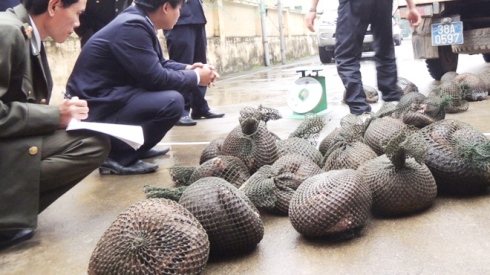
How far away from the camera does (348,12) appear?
197 inches

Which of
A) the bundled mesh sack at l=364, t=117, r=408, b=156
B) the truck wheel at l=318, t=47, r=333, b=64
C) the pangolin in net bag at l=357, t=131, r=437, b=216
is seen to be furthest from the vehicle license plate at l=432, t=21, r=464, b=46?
the truck wheel at l=318, t=47, r=333, b=64

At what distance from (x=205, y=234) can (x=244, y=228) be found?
0.21 metres

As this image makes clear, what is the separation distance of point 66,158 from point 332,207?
131 centimetres

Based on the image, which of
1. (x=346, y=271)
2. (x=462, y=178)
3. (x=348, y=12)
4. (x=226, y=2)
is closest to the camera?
(x=346, y=271)

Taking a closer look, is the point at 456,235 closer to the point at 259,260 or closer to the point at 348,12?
the point at 259,260

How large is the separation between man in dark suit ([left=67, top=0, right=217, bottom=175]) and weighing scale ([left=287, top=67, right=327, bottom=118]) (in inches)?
75.6

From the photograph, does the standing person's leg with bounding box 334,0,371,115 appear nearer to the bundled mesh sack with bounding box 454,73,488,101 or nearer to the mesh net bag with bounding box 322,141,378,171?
the bundled mesh sack with bounding box 454,73,488,101

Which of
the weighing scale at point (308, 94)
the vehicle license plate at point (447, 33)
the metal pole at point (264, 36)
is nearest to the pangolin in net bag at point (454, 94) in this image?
the weighing scale at point (308, 94)

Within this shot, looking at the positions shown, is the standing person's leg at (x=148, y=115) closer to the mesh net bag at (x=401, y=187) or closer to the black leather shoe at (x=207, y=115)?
the mesh net bag at (x=401, y=187)

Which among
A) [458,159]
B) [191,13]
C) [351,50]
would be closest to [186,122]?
[191,13]

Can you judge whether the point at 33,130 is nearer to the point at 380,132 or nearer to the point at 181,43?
the point at 380,132

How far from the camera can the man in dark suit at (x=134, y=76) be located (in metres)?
3.38

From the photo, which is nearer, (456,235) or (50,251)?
(456,235)

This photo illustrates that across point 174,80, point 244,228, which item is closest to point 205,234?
point 244,228
